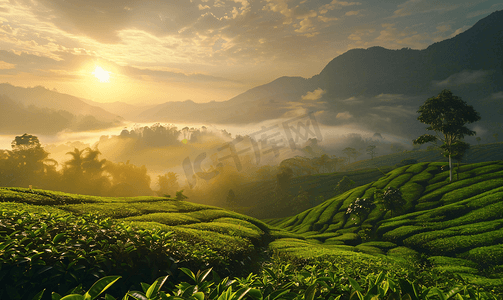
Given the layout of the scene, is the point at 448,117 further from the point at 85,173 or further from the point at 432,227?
the point at 85,173

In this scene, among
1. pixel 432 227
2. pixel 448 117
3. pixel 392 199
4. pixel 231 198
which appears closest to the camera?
pixel 432 227

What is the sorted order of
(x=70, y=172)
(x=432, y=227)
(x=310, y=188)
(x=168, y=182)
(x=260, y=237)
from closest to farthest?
1. (x=260, y=237)
2. (x=432, y=227)
3. (x=70, y=172)
4. (x=310, y=188)
5. (x=168, y=182)

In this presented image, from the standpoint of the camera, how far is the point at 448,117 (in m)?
36.1

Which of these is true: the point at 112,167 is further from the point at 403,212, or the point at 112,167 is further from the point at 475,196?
the point at 475,196

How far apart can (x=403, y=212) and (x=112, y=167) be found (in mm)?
98343

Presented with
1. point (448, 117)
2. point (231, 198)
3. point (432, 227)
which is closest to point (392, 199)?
point (432, 227)

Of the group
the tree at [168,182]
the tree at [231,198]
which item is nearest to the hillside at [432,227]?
the tree at [231,198]

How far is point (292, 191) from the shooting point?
325 ft

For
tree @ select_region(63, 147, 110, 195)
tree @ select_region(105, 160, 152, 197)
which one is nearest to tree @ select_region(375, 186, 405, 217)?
tree @ select_region(105, 160, 152, 197)

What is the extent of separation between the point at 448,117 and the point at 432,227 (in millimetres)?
19178

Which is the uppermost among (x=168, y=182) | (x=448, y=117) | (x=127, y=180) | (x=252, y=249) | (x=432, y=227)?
(x=448, y=117)

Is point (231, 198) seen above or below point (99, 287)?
below

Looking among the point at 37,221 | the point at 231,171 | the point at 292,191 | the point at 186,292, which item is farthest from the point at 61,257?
the point at 231,171

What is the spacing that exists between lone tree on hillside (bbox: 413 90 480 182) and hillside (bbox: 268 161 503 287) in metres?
7.17
